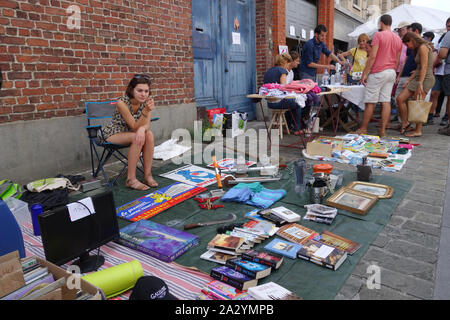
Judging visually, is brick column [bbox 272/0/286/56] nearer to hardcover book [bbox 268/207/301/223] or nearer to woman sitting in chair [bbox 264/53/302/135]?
woman sitting in chair [bbox 264/53/302/135]

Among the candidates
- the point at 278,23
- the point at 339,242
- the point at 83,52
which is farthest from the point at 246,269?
the point at 278,23

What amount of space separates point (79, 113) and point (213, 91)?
3287mm

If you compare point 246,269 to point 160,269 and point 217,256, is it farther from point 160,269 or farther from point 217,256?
point 160,269

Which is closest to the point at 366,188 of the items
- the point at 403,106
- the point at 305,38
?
the point at 403,106

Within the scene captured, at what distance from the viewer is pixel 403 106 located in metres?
6.23

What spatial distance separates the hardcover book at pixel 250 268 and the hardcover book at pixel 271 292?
0.09m

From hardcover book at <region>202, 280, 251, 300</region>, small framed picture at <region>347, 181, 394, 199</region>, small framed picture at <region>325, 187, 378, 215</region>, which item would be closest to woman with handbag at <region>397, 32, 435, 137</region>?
small framed picture at <region>347, 181, 394, 199</region>

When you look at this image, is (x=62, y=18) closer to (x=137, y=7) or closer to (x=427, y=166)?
(x=137, y=7)

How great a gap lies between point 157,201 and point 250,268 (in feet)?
5.15

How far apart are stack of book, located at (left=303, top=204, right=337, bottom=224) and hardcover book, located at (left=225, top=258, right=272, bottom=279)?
91cm

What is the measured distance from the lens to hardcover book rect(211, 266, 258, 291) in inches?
72.5

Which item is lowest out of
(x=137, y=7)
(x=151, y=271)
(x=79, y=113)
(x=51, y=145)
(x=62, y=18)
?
(x=151, y=271)

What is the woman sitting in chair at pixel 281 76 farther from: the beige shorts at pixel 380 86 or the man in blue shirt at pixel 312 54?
the beige shorts at pixel 380 86

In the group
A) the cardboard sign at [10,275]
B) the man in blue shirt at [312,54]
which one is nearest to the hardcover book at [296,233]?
the cardboard sign at [10,275]
